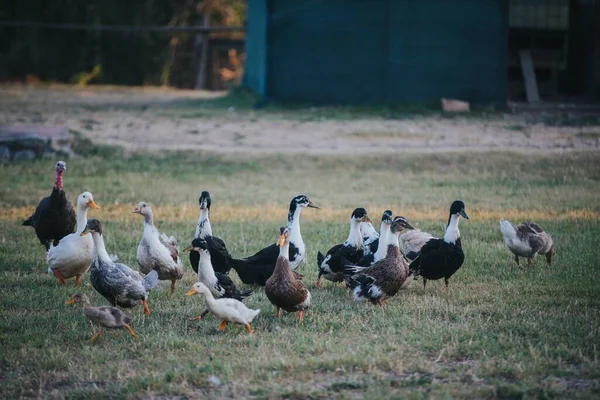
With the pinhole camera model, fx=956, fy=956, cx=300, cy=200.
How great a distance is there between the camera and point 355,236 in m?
9.60

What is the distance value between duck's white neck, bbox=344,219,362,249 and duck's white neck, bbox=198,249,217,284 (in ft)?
5.76

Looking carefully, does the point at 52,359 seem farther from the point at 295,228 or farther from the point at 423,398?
the point at 295,228

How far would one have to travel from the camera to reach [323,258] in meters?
9.30

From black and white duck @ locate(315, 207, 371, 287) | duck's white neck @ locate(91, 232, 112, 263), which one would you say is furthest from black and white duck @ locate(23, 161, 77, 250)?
black and white duck @ locate(315, 207, 371, 287)

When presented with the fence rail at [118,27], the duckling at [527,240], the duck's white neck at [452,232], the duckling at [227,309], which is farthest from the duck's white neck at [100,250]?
the fence rail at [118,27]

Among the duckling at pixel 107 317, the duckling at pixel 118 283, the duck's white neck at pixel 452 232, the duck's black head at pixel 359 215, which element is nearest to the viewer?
the duckling at pixel 107 317

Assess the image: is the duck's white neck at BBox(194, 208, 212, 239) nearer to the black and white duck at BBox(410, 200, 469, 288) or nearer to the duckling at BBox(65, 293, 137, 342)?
the black and white duck at BBox(410, 200, 469, 288)

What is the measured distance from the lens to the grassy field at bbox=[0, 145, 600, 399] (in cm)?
631

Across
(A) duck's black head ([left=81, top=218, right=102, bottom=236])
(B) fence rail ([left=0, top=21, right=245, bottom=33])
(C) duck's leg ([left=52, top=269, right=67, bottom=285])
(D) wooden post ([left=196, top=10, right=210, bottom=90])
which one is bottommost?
(C) duck's leg ([left=52, top=269, right=67, bottom=285])

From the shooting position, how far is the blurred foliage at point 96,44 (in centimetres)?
3622

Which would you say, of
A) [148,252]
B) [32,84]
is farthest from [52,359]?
[32,84]

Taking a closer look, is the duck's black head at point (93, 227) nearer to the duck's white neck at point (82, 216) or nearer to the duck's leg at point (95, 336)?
the duck's white neck at point (82, 216)

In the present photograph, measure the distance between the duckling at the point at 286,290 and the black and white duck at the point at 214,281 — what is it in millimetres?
336

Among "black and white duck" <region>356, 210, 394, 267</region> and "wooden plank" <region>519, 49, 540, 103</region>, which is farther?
"wooden plank" <region>519, 49, 540, 103</region>
